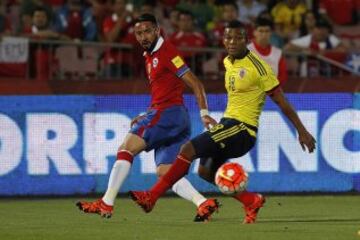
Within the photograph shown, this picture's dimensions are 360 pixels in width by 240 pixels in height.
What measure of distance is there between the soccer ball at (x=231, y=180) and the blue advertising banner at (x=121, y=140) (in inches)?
177

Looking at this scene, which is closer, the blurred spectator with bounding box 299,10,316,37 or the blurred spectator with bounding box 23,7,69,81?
the blurred spectator with bounding box 23,7,69,81

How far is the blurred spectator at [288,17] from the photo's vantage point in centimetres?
2022

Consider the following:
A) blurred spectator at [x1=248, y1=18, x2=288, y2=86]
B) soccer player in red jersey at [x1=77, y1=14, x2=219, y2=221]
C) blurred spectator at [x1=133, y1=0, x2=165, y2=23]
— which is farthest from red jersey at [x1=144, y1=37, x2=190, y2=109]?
blurred spectator at [x1=133, y1=0, x2=165, y2=23]

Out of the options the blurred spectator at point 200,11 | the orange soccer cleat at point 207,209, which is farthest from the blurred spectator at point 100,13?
the orange soccer cleat at point 207,209

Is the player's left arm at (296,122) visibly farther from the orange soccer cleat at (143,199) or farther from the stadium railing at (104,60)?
the stadium railing at (104,60)

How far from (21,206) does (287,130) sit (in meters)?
3.98

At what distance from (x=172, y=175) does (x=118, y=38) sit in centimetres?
776

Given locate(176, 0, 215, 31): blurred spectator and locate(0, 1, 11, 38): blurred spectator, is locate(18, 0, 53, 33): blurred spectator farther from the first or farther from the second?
locate(176, 0, 215, 31): blurred spectator

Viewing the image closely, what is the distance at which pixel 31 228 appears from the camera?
10977 mm

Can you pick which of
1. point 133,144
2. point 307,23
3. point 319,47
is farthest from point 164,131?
point 307,23

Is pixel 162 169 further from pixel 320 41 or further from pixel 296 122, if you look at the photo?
pixel 320 41

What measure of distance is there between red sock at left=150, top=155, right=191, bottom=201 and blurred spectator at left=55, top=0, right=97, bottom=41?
8168 millimetres

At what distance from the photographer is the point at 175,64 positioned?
456 inches

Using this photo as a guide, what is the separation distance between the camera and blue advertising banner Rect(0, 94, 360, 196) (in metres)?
15.8
